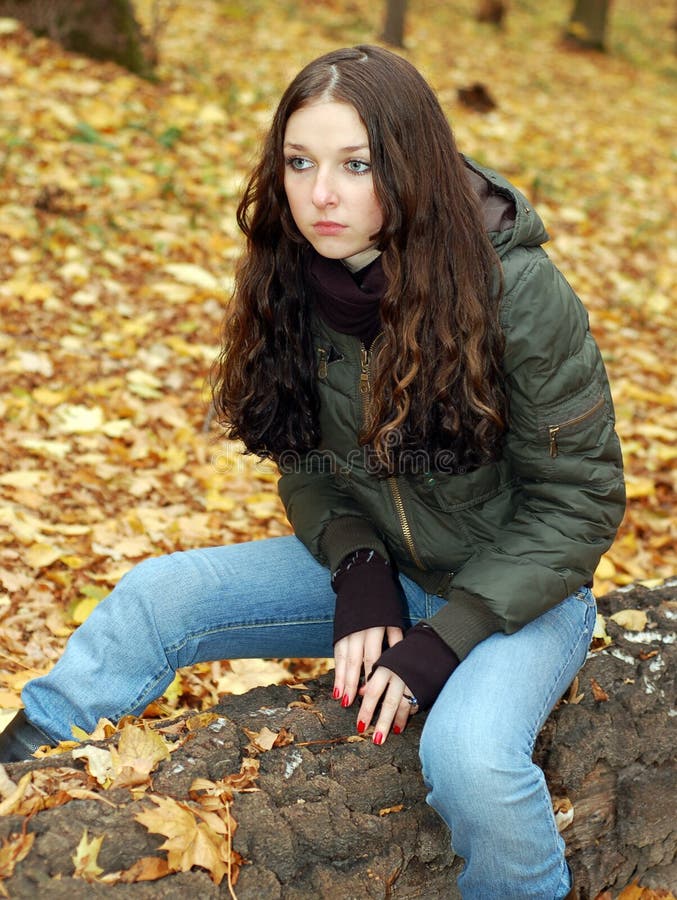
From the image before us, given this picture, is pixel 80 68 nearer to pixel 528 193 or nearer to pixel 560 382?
Result: pixel 528 193

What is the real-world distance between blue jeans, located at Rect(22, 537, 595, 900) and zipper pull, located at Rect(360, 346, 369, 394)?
0.47m

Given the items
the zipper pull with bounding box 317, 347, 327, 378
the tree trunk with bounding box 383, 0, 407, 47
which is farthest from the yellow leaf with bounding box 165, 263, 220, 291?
the tree trunk with bounding box 383, 0, 407, 47

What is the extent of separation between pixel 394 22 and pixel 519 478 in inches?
368

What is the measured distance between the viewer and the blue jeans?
Result: 6.22ft

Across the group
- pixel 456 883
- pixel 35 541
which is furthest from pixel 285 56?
pixel 456 883

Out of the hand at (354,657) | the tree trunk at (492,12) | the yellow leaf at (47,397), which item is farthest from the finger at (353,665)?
the tree trunk at (492,12)

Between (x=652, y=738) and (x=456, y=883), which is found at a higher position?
(x=652, y=738)

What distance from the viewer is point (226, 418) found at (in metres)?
2.55

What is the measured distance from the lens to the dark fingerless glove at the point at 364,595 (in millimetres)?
2232

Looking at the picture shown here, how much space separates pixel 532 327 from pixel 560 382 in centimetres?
13

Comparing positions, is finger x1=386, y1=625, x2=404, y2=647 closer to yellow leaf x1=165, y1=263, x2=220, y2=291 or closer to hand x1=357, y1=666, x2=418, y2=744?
hand x1=357, y1=666, x2=418, y2=744

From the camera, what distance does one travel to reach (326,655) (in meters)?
2.56

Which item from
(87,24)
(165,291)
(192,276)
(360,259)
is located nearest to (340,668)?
(360,259)

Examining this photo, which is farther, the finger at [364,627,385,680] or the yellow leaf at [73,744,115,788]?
the finger at [364,627,385,680]
